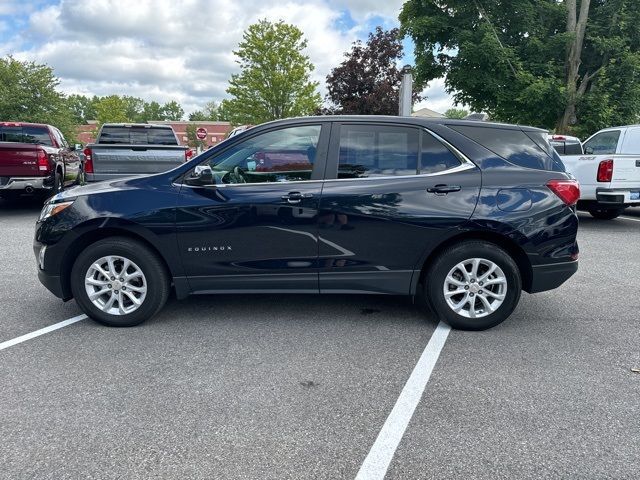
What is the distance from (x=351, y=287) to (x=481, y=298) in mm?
1079

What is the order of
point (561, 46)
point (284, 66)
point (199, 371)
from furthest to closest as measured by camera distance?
point (284, 66), point (561, 46), point (199, 371)

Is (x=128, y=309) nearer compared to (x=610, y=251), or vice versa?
(x=128, y=309)

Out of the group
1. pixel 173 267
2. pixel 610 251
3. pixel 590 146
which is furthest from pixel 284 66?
pixel 173 267

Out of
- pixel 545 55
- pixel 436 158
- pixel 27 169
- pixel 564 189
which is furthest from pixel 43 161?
pixel 545 55

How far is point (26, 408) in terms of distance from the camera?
2908 millimetres

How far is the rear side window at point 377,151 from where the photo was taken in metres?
4.14

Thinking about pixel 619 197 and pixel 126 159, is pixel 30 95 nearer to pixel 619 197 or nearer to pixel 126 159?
pixel 126 159


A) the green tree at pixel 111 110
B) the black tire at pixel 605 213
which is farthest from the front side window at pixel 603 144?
the green tree at pixel 111 110

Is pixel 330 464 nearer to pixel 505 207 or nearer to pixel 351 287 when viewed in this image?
pixel 351 287

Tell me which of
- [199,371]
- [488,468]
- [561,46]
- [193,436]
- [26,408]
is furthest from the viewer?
[561,46]

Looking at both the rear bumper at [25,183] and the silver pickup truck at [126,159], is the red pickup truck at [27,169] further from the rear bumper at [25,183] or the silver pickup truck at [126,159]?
the silver pickup truck at [126,159]

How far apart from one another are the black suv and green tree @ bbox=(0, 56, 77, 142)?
33.0 m

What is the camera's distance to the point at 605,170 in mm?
9250

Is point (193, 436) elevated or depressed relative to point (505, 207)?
depressed
